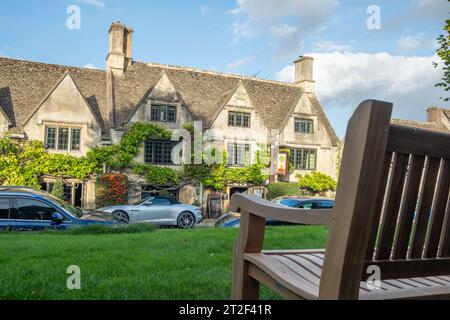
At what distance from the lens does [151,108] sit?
27.2 metres

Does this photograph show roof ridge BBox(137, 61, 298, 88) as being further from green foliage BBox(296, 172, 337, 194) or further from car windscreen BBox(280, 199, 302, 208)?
car windscreen BBox(280, 199, 302, 208)

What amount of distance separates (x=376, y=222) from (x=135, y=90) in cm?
2801

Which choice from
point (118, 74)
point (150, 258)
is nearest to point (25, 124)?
point (118, 74)

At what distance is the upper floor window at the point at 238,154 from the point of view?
2903 cm

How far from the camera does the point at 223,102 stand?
29.5 meters

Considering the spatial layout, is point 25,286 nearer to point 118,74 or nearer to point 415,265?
point 415,265

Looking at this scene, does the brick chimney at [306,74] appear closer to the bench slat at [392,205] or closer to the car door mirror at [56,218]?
the car door mirror at [56,218]

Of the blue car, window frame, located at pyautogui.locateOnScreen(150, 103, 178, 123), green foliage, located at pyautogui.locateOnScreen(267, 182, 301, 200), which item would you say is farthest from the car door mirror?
green foliage, located at pyautogui.locateOnScreen(267, 182, 301, 200)

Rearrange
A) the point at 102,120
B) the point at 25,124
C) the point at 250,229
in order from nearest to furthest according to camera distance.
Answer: the point at 250,229
the point at 25,124
the point at 102,120

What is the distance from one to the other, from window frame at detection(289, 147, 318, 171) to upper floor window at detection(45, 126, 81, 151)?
1461 centimetres

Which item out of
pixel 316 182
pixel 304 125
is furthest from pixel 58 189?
pixel 304 125
